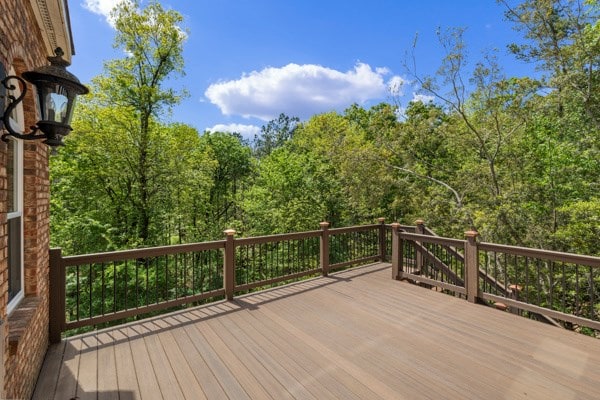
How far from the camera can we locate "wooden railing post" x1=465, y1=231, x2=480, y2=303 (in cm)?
421

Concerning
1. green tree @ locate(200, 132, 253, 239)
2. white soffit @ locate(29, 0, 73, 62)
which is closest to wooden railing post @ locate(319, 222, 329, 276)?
white soffit @ locate(29, 0, 73, 62)

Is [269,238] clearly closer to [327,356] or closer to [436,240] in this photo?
[327,356]

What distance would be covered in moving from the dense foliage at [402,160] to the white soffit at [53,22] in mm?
7472

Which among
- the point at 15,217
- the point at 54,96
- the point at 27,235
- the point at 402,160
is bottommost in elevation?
the point at 27,235

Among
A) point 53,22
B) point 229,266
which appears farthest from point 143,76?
point 229,266

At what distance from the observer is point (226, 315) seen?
378cm

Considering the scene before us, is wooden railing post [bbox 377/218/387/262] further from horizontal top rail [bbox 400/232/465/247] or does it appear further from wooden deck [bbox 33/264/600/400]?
wooden deck [bbox 33/264/600/400]

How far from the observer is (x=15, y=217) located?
235 cm

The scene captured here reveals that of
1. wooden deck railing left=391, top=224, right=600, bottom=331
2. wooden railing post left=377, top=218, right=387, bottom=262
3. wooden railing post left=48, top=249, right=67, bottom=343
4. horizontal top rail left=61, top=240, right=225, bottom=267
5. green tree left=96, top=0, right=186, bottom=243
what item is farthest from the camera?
green tree left=96, top=0, right=186, bottom=243

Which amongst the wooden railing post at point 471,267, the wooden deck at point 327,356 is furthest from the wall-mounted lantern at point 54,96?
the wooden railing post at point 471,267

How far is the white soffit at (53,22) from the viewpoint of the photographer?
7.91 ft

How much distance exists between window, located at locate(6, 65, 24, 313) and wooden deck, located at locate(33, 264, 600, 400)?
A: 0.78 m

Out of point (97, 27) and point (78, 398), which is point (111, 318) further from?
point (97, 27)

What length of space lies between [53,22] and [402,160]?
1134 centimetres
